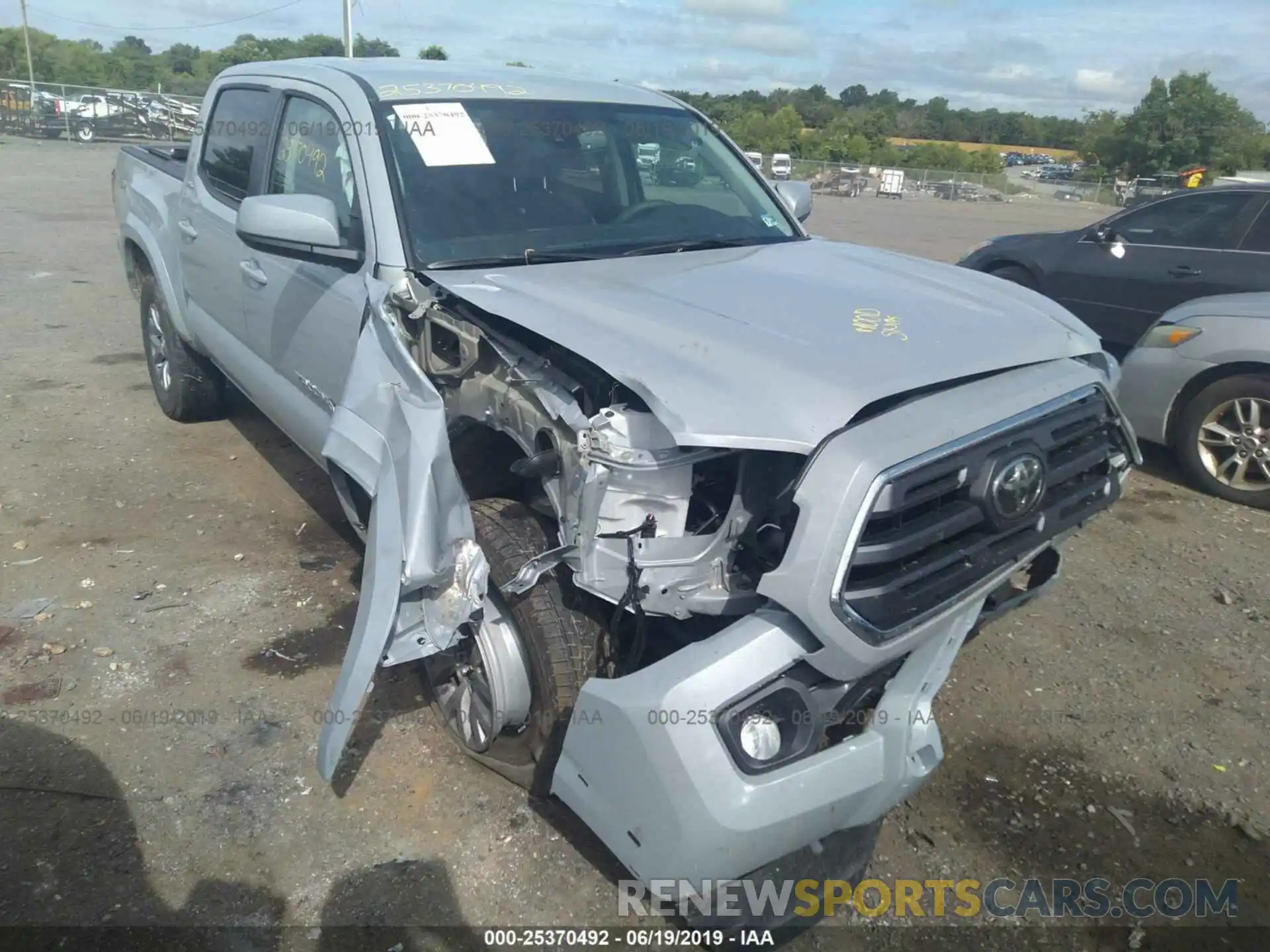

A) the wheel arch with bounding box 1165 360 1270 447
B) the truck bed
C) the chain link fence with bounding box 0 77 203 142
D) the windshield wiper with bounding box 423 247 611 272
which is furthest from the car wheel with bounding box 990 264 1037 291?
the chain link fence with bounding box 0 77 203 142

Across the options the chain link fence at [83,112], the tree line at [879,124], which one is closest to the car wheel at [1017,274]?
the chain link fence at [83,112]

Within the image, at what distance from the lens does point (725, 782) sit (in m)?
1.99

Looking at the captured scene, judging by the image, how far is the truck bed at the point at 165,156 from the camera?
5422 mm

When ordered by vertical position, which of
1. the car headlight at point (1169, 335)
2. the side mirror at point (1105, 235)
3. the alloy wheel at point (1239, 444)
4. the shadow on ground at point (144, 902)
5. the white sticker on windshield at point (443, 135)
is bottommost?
the shadow on ground at point (144, 902)

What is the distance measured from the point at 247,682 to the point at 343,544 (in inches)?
43.0

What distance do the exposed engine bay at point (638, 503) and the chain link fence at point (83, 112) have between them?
3105cm

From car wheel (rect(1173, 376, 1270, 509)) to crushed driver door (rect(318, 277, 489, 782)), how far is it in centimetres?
433

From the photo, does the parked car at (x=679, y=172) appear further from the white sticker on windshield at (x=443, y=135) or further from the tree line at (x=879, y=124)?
the tree line at (x=879, y=124)

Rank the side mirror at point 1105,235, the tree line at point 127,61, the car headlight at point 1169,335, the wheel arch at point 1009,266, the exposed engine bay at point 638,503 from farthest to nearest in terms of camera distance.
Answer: the tree line at point 127,61, the wheel arch at point 1009,266, the side mirror at point 1105,235, the car headlight at point 1169,335, the exposed engine bay at point 638,503

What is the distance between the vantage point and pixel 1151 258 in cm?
667

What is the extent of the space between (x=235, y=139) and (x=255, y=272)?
0.97m

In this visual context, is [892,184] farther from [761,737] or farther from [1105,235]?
[761,737]

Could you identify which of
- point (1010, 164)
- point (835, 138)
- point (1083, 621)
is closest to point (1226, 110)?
point (1010, 164)

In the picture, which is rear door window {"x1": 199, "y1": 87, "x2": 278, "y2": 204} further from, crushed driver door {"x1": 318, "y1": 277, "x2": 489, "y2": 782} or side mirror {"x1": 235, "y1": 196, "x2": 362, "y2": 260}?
crushed driver door {"x1": 318, "y1": 277, "x2": 489, "y2": 782}
